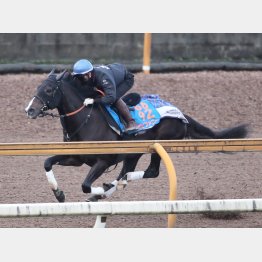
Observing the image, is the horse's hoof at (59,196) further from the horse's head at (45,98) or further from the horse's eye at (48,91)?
the horse's eye at (48,91)

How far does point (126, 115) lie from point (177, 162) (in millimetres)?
2676

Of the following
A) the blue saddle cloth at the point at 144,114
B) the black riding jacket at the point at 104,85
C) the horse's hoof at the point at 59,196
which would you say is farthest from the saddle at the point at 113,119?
the horse's hoof at the point at 59,196

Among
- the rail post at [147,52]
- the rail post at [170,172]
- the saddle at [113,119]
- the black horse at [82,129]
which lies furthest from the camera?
the rail post at [147,52]

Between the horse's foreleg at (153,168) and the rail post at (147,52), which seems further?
the rail post at (147,52)

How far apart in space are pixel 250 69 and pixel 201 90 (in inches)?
59.9

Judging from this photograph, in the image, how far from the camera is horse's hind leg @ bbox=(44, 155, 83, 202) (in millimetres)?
11984

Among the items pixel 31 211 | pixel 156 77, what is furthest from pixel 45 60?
pixel 31 211

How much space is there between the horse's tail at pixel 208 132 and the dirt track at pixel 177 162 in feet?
1.96

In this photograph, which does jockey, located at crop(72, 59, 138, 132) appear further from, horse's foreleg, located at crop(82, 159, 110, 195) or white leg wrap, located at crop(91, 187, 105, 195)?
white leg wrap, located at crop(91, 187, 105, 195)

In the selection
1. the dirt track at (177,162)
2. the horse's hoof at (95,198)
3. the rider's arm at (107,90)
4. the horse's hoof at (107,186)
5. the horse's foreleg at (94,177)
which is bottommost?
the dirt track at (177,162)

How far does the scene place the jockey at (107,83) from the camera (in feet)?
40.3

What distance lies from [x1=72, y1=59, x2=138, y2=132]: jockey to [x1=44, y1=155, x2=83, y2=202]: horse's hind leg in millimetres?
669

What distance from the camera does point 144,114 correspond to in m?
12.8

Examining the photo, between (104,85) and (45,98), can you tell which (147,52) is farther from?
(45,98)
